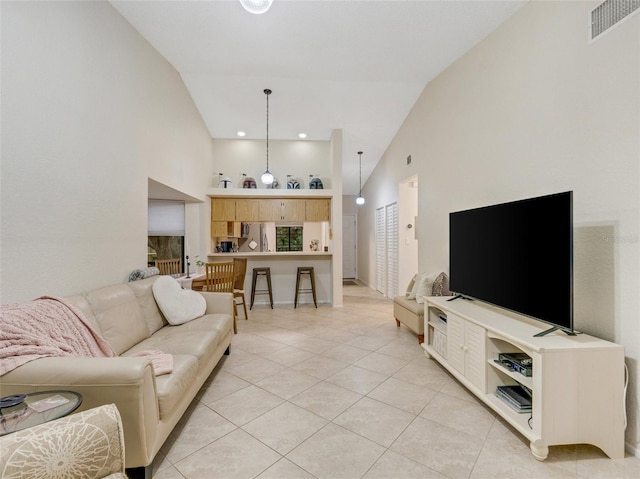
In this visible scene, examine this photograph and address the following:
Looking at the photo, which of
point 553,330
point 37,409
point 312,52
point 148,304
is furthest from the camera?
point 312,52

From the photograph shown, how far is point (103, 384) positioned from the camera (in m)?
1.29

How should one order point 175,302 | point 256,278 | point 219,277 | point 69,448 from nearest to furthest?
point 69,448 → point 175,302 → point 219,277 → point 256,278

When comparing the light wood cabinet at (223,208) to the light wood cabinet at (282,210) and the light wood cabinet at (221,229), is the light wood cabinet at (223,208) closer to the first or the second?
the light wood cabinet at (221,229)

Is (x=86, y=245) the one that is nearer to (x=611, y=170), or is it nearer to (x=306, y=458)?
(x=306, y=458)

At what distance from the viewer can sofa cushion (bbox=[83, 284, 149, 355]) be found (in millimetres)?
2035

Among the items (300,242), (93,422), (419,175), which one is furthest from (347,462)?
(300,242)

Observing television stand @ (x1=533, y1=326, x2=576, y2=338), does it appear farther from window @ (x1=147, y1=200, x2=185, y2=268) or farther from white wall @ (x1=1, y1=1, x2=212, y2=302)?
window @ (x1=147, y1=200, x2=185, y2=268)

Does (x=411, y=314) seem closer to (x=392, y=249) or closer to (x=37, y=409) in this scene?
(x=392, y=249)

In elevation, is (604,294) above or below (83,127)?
below

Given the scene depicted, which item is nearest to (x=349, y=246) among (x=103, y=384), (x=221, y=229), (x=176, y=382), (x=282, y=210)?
(x=282, y=210)

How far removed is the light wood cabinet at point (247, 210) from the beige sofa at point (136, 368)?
2795 mm

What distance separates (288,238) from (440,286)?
3.26m

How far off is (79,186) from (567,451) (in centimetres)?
364

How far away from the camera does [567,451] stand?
1.68 meters
